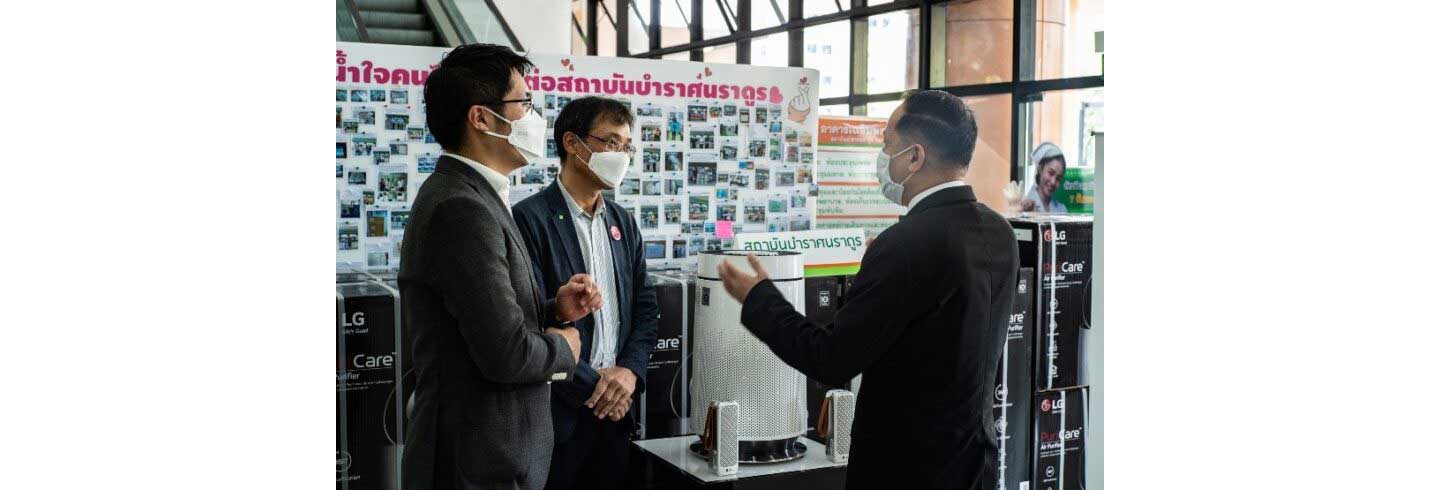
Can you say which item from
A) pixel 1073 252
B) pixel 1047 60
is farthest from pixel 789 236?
pixel 1047 60

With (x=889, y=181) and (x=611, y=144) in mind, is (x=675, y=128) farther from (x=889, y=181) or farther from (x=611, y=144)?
(x=889, y=181)

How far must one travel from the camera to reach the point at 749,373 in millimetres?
2586

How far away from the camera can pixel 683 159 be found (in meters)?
3.35

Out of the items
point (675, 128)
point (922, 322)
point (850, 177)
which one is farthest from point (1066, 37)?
point (922, 322)

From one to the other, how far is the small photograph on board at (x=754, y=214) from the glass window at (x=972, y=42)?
3780 mm

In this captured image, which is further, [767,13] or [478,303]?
[767,13]

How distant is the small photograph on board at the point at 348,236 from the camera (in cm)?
291

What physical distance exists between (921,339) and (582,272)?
3.12ft

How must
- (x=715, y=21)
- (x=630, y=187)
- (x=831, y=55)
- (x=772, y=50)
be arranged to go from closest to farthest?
(x=630, y=187) < (x=831, y=55) < (x=772, y=50) < (x=715, y=21)

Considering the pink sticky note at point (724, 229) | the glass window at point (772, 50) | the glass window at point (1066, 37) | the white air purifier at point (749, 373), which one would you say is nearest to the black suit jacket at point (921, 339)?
the white air purifier at point (749, 373)
